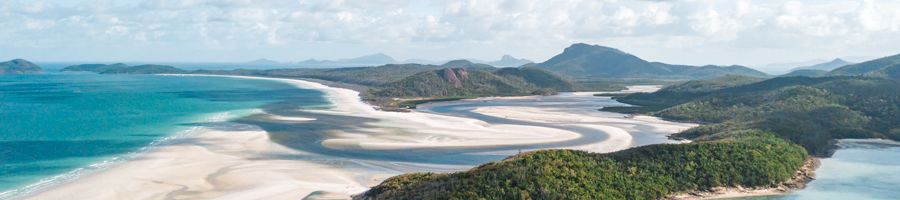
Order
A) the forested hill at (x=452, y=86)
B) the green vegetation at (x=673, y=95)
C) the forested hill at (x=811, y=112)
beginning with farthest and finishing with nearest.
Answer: the forested hill at (x=452, y=86) < the green vegetation at (x=673, y=95) < the forested hill at (x=811, y=112)

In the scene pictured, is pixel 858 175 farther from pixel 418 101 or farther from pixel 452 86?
pixel 452 86

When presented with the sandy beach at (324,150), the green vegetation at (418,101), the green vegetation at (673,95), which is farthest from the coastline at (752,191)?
the green vegetation at (418,101)

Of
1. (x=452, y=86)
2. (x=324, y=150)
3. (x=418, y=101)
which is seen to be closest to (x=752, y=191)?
(x=324, y=150)

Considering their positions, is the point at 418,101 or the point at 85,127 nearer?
the point at 85,127

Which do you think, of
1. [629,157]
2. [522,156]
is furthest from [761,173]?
[522,156]

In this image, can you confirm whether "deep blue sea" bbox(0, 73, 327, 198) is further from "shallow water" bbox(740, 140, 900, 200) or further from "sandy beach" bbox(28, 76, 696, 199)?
"shallow water" bbox(740, 140, 900, 200)

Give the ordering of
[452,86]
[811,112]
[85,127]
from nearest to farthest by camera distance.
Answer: [85,127]
[811,112]
[452,86]

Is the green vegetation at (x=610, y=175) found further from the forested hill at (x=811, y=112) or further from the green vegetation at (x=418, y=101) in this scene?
the green vegetation at (x=418, y=101)
